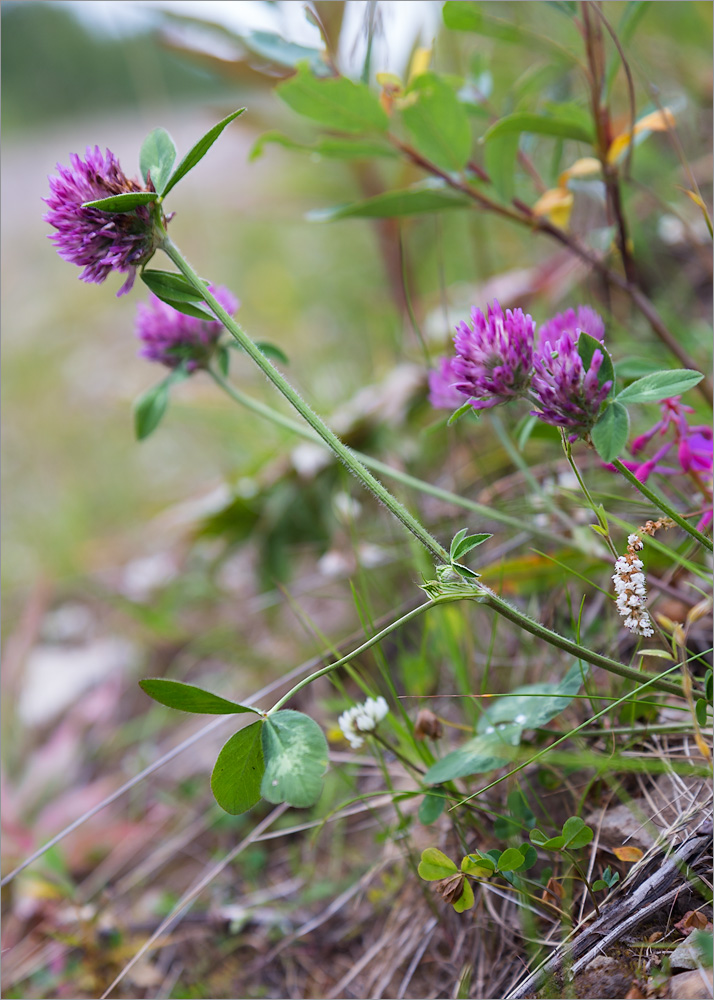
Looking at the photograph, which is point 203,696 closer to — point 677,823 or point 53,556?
point 677,823

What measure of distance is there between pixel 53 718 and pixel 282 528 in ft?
2.27

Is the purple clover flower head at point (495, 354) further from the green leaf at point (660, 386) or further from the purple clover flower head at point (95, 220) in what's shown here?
the purple clover flower head at point (95, 220)

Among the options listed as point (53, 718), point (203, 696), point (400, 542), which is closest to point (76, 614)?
point (53, 718)

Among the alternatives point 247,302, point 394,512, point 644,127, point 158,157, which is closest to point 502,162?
point 644,127

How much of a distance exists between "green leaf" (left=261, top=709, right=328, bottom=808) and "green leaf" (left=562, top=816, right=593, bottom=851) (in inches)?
8.1

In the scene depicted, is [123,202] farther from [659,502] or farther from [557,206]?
[557,206]

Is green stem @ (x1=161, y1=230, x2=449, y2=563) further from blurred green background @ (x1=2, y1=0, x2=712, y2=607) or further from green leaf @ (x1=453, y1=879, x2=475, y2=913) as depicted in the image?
blurred green background @ (x1=2, y1=0, x2=712, y2=607)

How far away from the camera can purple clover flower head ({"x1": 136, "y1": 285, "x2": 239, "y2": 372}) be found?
0.80m

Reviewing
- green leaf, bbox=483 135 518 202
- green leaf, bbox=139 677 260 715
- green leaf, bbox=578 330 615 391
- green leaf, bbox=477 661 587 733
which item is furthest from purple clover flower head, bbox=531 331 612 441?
green leaf, bbox=483 135 518 202

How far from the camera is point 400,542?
1.19 m

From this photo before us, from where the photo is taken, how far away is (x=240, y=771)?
552 millimetres

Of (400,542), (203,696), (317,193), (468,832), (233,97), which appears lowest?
(468,832)

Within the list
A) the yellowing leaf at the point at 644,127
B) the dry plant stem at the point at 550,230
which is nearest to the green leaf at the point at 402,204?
the dry plant stem at the point at 550,230

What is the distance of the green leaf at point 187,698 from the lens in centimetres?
52
